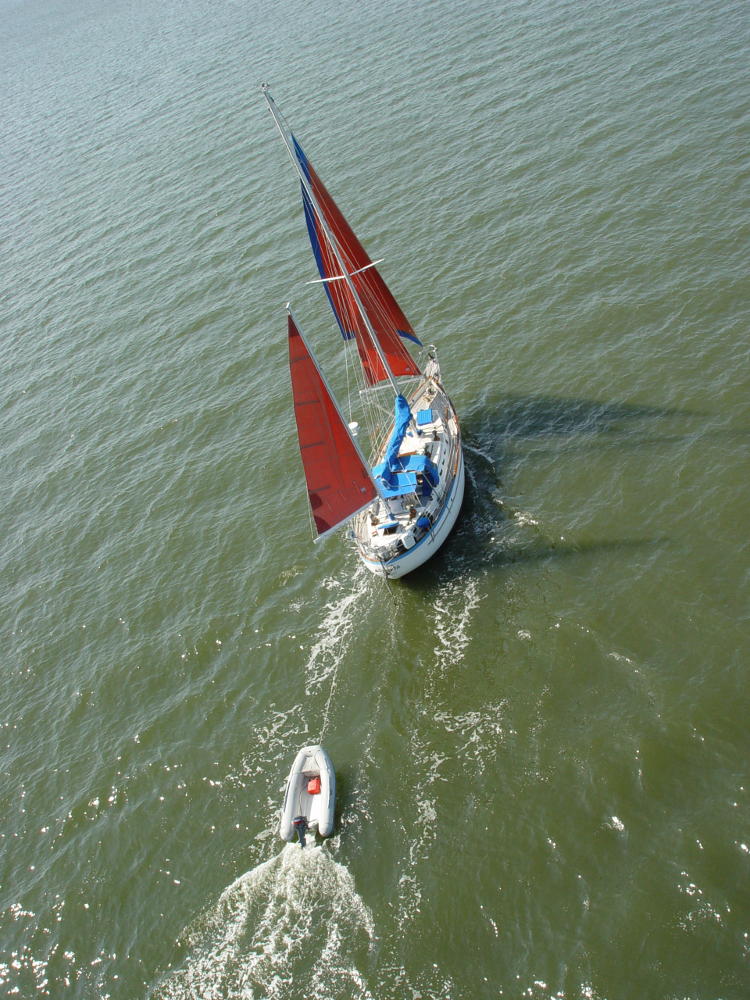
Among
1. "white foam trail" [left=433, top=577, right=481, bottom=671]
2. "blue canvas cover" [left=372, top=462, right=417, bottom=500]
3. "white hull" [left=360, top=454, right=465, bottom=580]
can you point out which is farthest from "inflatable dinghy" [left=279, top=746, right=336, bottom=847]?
"blue canvas cover" [left=372, top=462, right=417, bottom=500]

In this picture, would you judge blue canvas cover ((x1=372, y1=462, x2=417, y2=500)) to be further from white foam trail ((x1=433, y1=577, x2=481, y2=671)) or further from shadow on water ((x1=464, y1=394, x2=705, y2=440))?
shadow on water ((x1=464, y1=394, x2=705, y2=440))

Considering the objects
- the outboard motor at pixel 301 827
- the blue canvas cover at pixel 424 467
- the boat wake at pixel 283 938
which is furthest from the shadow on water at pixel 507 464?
the boat wake at pixel 283 938

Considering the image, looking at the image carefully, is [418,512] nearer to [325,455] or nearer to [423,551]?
[423,551]

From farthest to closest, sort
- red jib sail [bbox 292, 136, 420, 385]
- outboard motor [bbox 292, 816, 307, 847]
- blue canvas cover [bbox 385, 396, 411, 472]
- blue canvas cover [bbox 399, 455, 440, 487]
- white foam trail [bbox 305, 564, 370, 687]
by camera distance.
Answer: blue canvas cover [bbox 385, 396, 411, 472]
red jib sail [bbox 292, 136, 420, 385]
blue canvas cover [bbox 399, 455, 440, 487]
white foam trail [bbox 305, 564, 370, 687]
outboard motor [bbox 292, 816, 307, 847]

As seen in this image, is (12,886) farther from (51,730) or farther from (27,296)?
(27,296)

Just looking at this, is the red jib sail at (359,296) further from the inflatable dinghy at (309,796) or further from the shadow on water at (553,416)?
the inflatable dinghy at (309,796)

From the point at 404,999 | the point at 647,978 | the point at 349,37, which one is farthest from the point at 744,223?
the point at 349,37

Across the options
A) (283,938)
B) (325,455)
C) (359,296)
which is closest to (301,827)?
(283,938)
